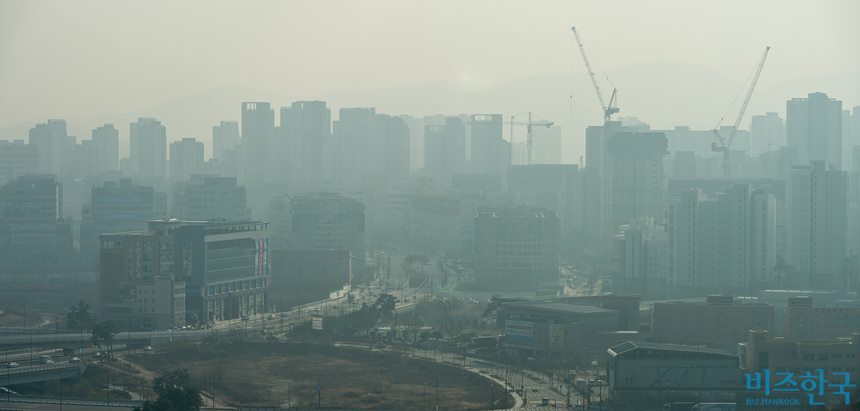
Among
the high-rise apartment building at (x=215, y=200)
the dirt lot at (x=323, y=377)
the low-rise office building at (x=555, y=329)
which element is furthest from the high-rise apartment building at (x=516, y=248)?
the dirt lot at (x=323, y=377)

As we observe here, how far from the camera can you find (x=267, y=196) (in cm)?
4553

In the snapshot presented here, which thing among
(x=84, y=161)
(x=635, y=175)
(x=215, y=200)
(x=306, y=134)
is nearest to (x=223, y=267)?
(x=215, y=200)

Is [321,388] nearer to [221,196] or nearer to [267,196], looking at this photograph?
[221,196]

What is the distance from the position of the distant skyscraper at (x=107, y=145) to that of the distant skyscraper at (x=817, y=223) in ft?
107

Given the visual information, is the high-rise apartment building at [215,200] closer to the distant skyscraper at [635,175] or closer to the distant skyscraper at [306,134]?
the distant skyscraper at [635,175]

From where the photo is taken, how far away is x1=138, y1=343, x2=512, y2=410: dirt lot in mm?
16047

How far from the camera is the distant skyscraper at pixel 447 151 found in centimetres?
5566

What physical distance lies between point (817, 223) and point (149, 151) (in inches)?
1271

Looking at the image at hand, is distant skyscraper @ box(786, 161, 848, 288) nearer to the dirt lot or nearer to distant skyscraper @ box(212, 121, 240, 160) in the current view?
the dirt lot

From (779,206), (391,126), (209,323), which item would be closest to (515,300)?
(209,323)

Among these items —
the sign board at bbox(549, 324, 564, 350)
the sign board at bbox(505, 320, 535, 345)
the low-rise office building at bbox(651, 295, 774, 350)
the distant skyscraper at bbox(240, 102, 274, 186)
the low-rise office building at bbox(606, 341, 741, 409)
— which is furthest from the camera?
the distant skyscraper at bbox(240, 102, 274, 186)

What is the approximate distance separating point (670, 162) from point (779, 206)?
43.9 ft

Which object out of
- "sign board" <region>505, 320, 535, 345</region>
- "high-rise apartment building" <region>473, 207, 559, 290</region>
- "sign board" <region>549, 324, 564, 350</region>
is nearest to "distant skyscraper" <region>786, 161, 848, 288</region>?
"high-rise apartment building" <region>473, 207, 559, 290</region>

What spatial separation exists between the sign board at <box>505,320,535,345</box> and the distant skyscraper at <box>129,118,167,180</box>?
36198 millimetres
